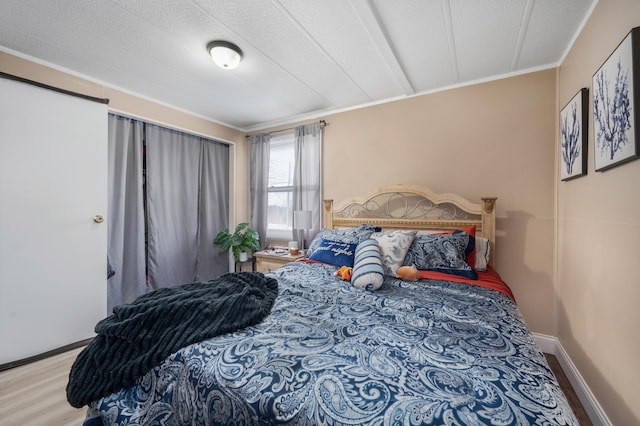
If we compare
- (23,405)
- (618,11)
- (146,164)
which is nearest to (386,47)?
(618,11)

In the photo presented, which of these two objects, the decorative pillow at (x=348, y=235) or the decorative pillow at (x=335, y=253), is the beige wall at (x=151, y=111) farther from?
the decorative pillow at (x=335, y=253)

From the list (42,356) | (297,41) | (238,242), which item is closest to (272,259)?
(238,242)

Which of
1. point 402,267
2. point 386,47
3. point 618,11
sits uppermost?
point 386,47

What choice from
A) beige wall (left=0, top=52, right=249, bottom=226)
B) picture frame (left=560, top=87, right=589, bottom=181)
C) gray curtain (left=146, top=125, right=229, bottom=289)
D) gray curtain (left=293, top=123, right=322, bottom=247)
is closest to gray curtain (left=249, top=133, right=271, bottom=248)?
beige wall (left=0, top=52, right=249, bottom=226)

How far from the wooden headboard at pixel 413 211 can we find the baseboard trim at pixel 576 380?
0.78 meters

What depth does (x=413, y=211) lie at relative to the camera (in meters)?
2.77

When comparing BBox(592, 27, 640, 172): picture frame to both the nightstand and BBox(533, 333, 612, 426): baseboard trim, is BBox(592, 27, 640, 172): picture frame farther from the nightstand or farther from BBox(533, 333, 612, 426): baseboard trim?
the nightstand

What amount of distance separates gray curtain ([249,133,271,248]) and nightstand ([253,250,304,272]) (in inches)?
18.4

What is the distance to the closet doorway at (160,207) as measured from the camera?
9.33ft

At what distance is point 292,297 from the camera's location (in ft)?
5.12

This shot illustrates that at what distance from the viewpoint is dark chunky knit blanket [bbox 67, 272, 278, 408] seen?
3.42 feet

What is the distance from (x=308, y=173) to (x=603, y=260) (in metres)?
2.78

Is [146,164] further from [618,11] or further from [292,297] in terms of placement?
[618,11]

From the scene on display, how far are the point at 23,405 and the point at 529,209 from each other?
4016mm
